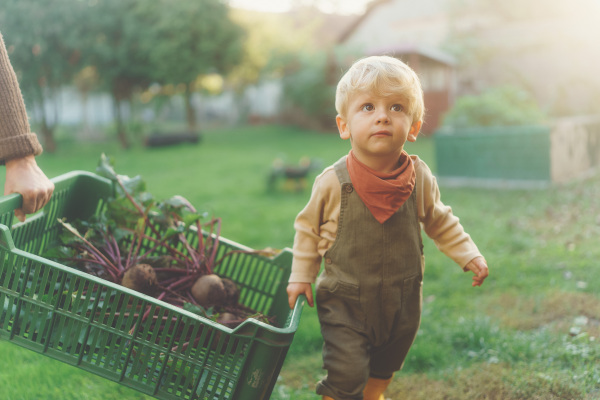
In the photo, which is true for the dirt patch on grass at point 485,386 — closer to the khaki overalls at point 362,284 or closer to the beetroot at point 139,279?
the khaki overalls at point 362,284

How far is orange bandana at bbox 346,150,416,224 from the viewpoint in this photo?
6.54ft

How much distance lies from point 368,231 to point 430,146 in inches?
463

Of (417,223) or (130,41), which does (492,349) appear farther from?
(130,41)

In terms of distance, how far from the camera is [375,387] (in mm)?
2357

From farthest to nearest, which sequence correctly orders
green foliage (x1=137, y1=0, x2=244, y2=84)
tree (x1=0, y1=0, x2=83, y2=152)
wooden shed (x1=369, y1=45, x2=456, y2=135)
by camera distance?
green foliage (x1=137, y1=0, x2=244, y2=84)
wooden shed (x1=369, y1=45, x2=456, y2=135)
tree (x1=0, y1=0, x2=83, y2=152)

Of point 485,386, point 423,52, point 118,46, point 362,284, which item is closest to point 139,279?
point 362,284

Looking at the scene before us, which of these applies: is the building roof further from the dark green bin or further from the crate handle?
the crate handle

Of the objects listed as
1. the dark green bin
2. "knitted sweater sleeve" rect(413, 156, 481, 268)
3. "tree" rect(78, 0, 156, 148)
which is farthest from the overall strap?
"tree" rect(78, 0, 156, 148)

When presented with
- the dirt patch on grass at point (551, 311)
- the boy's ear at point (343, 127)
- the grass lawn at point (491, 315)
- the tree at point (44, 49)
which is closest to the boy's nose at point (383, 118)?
the boy's ear at point (343, 127)

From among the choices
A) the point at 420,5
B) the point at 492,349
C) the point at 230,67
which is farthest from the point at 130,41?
the point at 492,349

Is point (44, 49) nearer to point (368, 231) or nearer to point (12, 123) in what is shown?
point (12, 123)

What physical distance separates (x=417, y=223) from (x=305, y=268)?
0.44 metres

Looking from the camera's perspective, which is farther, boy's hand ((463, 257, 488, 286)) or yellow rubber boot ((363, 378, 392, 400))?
yellow rubber boot ((363, 378, 392, 400))

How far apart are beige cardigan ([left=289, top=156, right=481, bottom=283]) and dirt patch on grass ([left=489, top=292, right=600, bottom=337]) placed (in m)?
1.20
